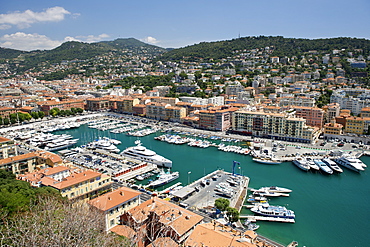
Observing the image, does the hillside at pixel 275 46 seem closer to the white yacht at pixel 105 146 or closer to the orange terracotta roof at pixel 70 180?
the white yacht at pixel 105 146

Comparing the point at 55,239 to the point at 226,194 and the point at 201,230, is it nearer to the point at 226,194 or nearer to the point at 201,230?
the point at 201,230

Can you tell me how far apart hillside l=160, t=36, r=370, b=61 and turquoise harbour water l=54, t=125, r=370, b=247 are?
54872 mm

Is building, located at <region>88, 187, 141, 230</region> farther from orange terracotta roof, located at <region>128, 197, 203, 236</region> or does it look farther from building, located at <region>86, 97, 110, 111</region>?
building, located at <region>86, 97, 110, 111</region>

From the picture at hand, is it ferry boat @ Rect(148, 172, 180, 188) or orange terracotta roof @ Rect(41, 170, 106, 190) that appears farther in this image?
ferry boat @ Rect(148, 172, 180, 188)

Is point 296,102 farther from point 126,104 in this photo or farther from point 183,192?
point 183,192

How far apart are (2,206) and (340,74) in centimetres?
5626

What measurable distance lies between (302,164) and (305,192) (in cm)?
383

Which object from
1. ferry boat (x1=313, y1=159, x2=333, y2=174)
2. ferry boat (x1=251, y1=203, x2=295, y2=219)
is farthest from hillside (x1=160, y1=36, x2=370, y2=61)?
ferry boat (x1=251, y1=203, x2=295, y2=219)

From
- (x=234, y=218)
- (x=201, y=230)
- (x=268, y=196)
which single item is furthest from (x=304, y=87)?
(x=201, y=230)

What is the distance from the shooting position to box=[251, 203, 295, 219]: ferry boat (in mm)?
12938

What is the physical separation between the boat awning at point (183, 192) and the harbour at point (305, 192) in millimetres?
1628

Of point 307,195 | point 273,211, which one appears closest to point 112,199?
point 273,211

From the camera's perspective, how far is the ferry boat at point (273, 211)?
12938 millimetres

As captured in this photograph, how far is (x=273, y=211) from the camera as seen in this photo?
1306cm
